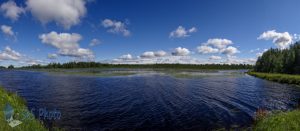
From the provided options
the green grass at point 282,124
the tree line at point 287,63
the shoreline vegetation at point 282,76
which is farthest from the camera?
the tree line at point 287,63

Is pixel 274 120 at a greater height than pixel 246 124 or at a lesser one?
greater

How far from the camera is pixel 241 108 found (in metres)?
25.3

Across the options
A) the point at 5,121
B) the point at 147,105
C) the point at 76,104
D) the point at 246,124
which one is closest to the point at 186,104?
the point at 147,105

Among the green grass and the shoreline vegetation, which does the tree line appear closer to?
the shoreline vegetation

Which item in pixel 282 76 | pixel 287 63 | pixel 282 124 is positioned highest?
pixel 287 63

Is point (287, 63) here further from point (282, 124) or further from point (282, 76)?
point (282, 124)

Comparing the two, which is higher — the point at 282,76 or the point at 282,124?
the point at 282,76

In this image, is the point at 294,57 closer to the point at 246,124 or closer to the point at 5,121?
the point at 246,124

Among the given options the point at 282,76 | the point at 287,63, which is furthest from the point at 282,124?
the point at 287,63

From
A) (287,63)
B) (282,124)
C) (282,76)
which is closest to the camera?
(282,124)

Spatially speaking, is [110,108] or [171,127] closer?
[171,127]

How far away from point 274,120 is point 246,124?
4379 mm


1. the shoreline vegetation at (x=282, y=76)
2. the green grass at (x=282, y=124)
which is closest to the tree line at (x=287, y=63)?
the shoreline vegetation at (x=282, y=76)

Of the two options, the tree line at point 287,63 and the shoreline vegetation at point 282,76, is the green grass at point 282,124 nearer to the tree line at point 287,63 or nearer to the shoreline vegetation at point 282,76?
the shoreline vegetation at point 282,76
